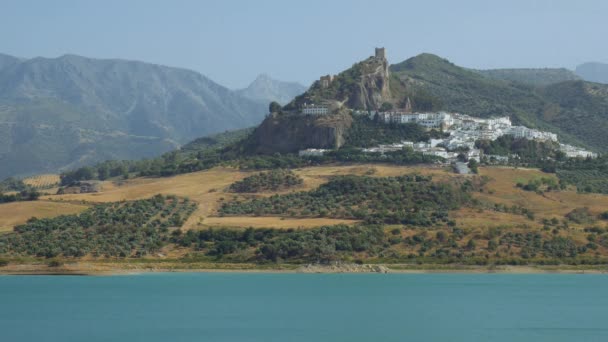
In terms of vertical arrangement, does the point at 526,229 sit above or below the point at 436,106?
below

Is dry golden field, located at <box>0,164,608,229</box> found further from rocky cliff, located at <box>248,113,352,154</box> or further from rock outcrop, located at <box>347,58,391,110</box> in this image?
rock outcrop, located at <box>347,58,391,110</box>

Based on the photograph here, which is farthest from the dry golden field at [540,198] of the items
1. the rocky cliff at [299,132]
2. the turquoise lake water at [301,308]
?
the rocky cliff at [299,132]

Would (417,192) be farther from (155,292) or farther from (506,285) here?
(155,292)

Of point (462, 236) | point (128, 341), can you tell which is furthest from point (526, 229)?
point (128, 341)

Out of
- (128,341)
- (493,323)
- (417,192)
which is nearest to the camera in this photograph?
(128,341)

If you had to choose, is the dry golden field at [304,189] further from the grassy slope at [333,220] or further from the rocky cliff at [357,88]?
the rocky cliff at [357,88]

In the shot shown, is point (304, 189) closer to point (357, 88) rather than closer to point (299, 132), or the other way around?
point (299, 132)

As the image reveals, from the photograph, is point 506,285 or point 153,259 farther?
point 153,259
